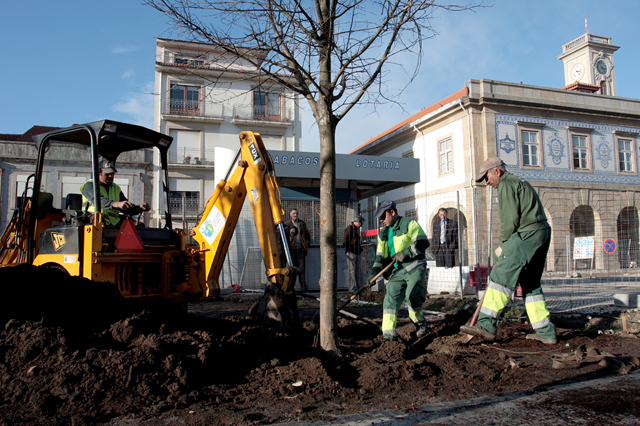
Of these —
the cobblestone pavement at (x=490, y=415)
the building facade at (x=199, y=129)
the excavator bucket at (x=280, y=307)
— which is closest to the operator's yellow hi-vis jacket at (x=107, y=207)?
the excavator bucket at (x=280, y=307)

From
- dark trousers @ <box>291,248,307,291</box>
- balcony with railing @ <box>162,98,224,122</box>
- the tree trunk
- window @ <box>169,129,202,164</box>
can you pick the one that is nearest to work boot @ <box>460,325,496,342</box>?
the tree trunk

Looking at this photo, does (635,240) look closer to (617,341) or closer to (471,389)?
(617,341)

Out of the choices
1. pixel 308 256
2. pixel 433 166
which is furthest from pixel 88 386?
pixel 433 166

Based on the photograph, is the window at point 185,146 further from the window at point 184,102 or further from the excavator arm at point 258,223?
the excavator arm at point 258,223

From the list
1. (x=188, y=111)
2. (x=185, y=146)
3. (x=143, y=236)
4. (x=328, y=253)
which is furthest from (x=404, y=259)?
(x=188, y=111)

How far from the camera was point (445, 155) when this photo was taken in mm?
24031

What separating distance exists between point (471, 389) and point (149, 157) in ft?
95.0

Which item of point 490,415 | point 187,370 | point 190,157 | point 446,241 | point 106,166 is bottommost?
point 490,415

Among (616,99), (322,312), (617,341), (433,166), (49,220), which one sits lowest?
(617,341)

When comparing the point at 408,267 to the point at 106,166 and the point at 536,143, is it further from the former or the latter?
the point at 536,143

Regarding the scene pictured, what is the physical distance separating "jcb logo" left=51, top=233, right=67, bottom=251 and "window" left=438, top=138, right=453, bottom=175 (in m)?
21.0

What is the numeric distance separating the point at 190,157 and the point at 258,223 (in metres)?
28.6

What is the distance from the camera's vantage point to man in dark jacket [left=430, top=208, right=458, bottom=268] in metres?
10.5

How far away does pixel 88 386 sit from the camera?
2938mm
